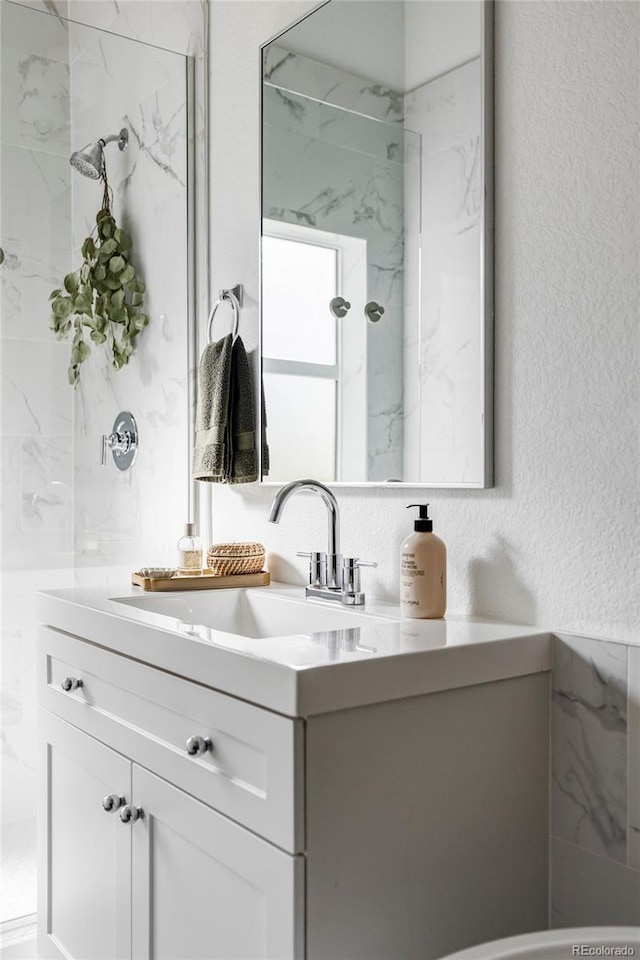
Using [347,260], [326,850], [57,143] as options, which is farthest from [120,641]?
[57,143]

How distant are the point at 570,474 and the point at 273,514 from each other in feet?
1.82

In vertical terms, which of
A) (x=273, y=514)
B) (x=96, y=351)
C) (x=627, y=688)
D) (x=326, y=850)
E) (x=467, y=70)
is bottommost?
(x=326, y=850)

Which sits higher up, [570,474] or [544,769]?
[570,474]

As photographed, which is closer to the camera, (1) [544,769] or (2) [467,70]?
(1) [544,769]

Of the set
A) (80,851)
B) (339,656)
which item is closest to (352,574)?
(339,656)

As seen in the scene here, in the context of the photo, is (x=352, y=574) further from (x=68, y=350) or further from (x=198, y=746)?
(x=68, y=350)

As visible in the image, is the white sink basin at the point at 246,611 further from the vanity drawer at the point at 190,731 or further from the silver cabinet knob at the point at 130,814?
the silver cabinet knob at the point at 130,814

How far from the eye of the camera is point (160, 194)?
215 centimetres

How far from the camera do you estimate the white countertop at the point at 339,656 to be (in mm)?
1025

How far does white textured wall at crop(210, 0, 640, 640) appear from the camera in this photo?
117 centimetres

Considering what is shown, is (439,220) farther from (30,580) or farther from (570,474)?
(30,580)

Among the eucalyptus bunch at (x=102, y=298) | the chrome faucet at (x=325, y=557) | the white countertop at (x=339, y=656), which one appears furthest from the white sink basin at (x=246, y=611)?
the eucalyptus bunch at (x=102, y=298)

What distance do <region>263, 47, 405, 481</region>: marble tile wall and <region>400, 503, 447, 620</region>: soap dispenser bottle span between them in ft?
0.65

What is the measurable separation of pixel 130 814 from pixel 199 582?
0.50 m
